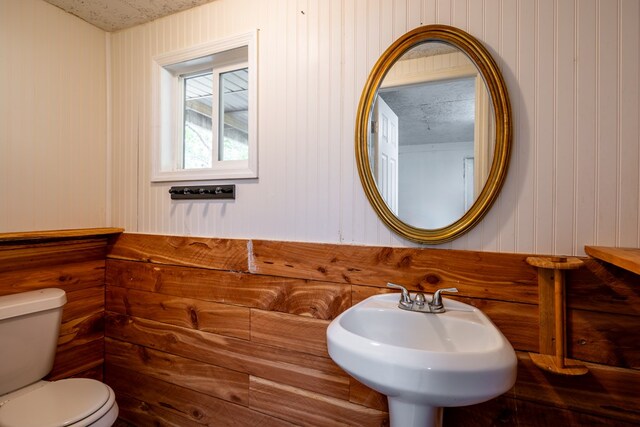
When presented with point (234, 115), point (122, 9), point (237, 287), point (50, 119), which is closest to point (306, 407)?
point (237, 287)

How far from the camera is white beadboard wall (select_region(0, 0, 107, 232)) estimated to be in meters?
1.53

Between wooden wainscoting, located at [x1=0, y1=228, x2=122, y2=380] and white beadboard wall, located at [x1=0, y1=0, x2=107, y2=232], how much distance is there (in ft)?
0.40

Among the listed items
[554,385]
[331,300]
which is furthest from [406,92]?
[554,385]

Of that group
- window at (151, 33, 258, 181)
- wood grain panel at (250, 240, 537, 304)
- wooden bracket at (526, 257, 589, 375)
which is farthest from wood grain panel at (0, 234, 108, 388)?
wooden bracket at (526, 257, 589, 375)

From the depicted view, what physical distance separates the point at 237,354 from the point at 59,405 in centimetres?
70

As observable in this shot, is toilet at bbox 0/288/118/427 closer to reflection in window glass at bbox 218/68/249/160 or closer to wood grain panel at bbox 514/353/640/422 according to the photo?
reflection in window glass at bbox 218/68/249/160

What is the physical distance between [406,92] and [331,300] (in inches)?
36.0

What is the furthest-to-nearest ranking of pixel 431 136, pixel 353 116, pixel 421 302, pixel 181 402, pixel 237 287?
pixel 181 402 < pixel 237 287 < pixel 353 116 < pixel 431 136 < pixel 421 302

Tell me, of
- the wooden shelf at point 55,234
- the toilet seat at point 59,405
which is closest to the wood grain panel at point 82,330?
the toilet seat at point 59,405

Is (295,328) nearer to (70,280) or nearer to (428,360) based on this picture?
(428,360)

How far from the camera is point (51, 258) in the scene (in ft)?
5.35

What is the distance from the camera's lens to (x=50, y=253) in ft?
5.32

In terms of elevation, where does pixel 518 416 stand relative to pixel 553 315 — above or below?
below

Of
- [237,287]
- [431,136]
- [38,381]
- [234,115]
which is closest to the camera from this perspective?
[431,136]
